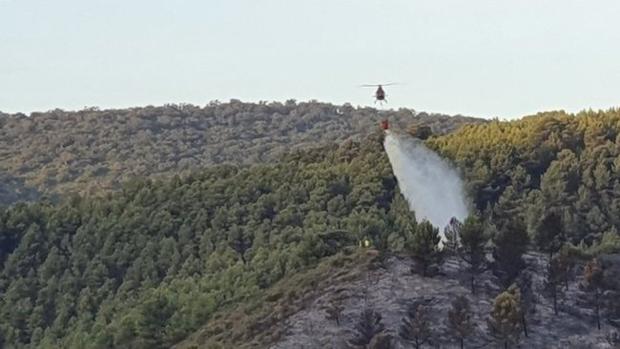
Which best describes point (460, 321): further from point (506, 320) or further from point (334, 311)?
point (334, 311)

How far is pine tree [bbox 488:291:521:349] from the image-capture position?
42500mm

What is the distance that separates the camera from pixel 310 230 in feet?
244

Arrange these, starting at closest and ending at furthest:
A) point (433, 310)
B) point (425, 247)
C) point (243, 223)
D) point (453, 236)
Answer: point (433, 310), point (425, 247), point (453, 236), point (243, 223)

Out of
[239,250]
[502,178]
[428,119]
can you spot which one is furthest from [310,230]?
[428,119]

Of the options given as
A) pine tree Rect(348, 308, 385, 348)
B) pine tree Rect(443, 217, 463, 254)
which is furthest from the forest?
pine tree Rect(348, 308, 385, 348)

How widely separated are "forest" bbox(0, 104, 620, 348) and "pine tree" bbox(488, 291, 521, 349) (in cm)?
1297

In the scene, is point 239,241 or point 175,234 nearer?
point 239,241

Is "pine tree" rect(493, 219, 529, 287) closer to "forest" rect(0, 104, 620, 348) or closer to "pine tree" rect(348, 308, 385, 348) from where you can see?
"pine tree" rect(348, 308, 385, 348)

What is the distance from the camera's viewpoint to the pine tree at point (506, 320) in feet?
139

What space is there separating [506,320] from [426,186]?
63.9 ft

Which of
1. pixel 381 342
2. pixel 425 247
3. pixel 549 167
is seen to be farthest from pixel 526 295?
pixel 549 167

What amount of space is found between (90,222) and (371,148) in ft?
57.1

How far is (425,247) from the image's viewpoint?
48062 millimetres

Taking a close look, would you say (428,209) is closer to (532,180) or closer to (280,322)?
(280,322)
